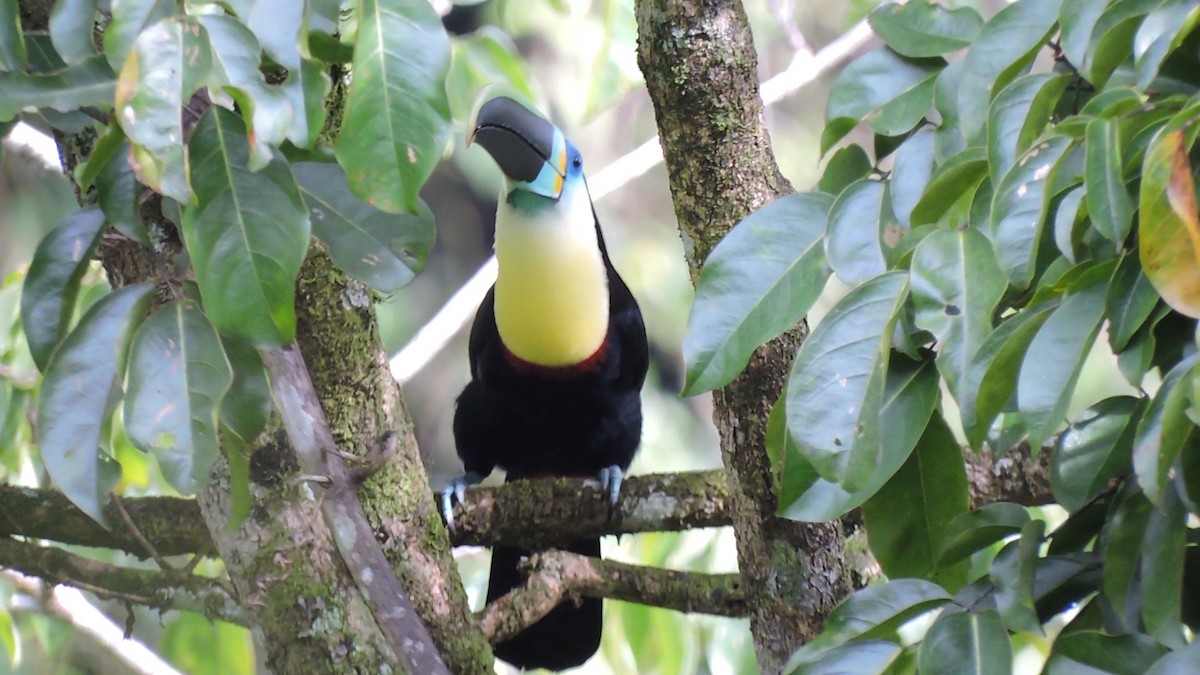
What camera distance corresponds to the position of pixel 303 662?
88 cm

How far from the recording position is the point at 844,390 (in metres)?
0.52

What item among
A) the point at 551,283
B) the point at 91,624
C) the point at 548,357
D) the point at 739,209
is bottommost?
the point at 91,624

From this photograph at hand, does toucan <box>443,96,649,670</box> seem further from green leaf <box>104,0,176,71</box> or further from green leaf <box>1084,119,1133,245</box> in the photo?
green leaf <box>1084,119,1133,245</box>

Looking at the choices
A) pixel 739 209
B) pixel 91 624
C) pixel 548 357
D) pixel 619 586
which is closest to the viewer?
pixel 739 209

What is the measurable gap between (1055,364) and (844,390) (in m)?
0.09

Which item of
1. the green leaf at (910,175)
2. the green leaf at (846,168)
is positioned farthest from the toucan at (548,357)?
the green leaf at (910,175)

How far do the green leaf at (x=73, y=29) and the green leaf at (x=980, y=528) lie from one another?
0.51 m

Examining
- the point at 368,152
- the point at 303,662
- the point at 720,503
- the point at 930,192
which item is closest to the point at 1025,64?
the point at 930,192

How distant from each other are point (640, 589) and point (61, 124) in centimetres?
76

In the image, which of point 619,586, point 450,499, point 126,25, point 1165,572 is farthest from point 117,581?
point 1165,572

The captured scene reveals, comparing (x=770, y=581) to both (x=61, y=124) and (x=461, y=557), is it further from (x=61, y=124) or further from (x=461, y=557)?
(x=461, y=557)

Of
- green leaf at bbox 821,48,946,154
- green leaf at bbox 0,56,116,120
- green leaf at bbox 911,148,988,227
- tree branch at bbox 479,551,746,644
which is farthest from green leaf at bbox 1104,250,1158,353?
tree branch at bbox 479,551,746,644

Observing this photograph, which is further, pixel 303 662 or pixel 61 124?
pixel 303 662

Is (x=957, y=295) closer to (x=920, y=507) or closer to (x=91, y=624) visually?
(x=920, y=507)
